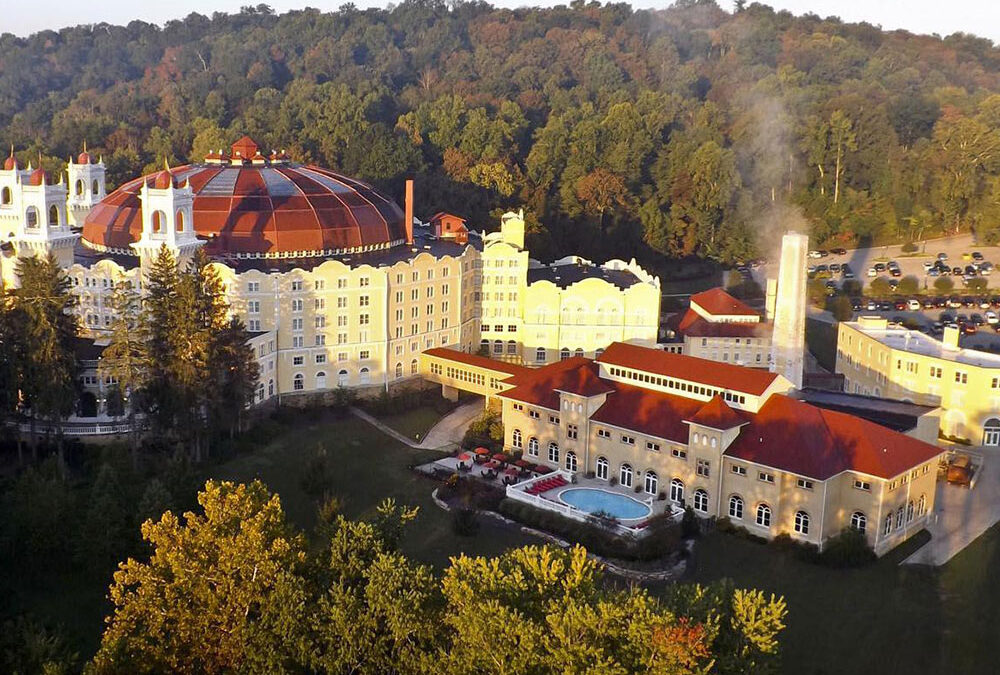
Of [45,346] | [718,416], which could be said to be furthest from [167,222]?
[718,416]

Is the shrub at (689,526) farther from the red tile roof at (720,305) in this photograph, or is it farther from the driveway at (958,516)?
the red tile roof at (720,305)

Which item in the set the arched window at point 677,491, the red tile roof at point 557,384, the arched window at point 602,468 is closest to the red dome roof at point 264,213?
the red tile roof at point 557,384

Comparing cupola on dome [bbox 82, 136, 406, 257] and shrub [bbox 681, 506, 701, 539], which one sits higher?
cupola on dome [bbox 82, 136, 406, 257]

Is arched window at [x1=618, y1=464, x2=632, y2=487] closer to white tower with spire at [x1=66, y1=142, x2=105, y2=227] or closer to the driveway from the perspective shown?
the driveway

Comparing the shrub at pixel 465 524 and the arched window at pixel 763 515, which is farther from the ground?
the arched window at pixel 763 515

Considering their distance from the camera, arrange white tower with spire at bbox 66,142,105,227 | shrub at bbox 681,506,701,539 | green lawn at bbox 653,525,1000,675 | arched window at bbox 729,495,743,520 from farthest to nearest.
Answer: white tower with spire at bbox 66,142,105,227, arched window at bbox 729,495,743,520, shrub at bbox 681,506,701,539, green lawn at bbox 653,525,1000,675

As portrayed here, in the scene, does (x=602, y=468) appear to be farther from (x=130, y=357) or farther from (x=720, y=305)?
(x=720, y=305)

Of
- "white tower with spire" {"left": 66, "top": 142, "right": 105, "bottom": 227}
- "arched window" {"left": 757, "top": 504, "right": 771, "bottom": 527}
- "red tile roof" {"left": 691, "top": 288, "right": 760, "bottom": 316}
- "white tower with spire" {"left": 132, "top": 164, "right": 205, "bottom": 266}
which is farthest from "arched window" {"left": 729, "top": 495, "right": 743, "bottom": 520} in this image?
"white tower with spire" {"left": 66, "top": 142, "right": 105, "bottom": 227}
